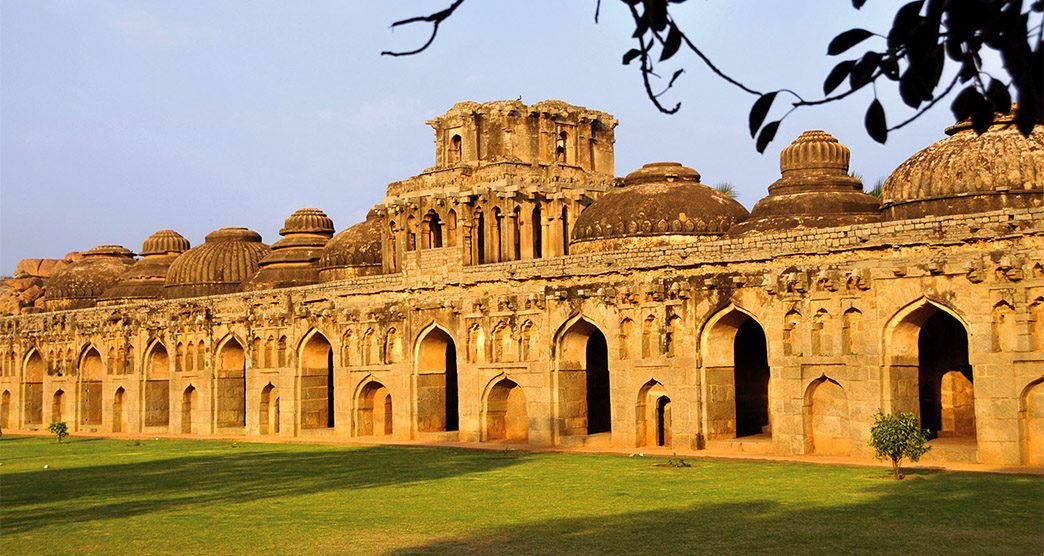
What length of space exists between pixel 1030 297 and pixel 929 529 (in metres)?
9.63

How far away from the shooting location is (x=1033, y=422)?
2297 centimetres

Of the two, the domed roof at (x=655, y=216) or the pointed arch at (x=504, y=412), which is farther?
the domed roof at (x=655, y=216)

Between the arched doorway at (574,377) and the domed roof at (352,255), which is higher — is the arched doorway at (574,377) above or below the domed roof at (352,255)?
below

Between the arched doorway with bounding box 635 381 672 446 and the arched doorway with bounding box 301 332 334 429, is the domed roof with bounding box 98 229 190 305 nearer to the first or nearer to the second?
the arched doorway with bounding box 301 332 334 429

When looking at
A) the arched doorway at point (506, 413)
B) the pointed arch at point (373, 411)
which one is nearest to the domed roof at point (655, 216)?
the arched doorway at point (506, 413)

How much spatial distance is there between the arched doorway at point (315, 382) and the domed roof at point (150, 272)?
15.9 metres

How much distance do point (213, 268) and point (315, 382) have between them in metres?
13.2

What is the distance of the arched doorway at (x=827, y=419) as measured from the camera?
2558 centimetres

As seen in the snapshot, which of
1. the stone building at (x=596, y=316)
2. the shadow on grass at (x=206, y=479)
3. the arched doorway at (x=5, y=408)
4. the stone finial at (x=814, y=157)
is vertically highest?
the stone finial at (x=814, y=157)

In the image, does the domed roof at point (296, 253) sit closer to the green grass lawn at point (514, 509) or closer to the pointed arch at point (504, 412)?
the pointed arch at point (504, 412)

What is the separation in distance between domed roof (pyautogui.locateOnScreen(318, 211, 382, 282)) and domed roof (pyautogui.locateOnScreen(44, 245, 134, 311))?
1499 cm

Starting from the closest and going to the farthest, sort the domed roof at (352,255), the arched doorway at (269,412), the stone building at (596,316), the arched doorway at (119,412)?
the stone building at (596,316), the arched doorway at (269,412), the domed roof at (352,255), the arched doorway at (119,412)

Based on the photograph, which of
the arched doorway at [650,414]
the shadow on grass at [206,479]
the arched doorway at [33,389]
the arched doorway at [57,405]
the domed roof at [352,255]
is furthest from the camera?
the arched doorway at [33,389]

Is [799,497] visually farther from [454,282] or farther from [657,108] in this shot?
[454,282]
